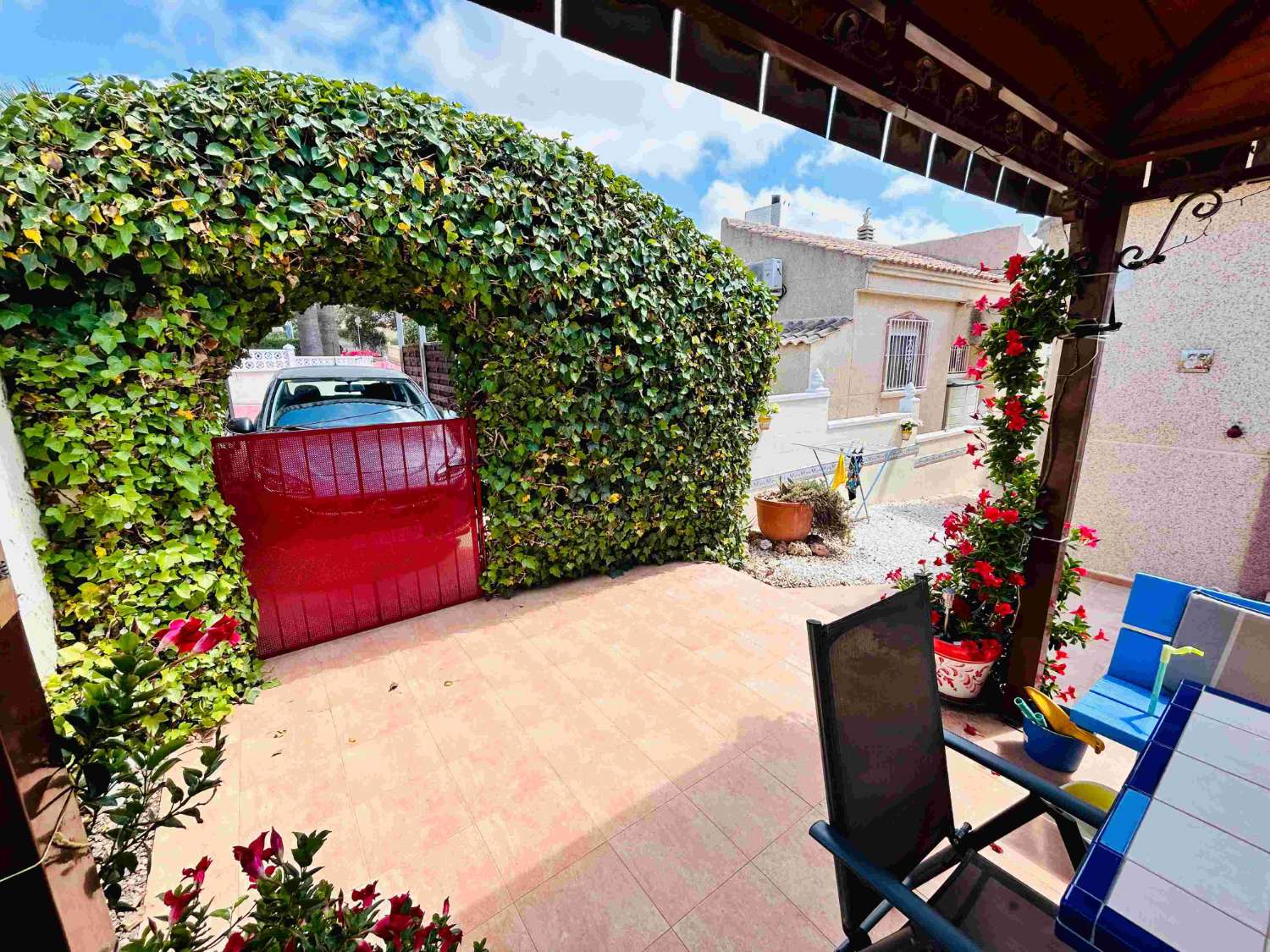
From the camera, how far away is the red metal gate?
3186 mm

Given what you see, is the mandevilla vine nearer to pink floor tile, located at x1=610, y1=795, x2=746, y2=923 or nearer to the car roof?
pink floor tile, located at x1=610, y1=795, x2=746, y2=923

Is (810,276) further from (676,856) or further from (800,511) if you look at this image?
(676,856)

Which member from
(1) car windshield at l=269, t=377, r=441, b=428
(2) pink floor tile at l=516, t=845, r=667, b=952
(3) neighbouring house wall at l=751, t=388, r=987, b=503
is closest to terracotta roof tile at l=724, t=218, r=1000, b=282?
(3) neighbouring house wall at l=751, t=388, r=987, b=503

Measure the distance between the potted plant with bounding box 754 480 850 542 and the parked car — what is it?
4.13 metres

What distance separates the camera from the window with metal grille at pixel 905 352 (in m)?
11.7

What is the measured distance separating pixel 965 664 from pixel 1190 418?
4286 mm

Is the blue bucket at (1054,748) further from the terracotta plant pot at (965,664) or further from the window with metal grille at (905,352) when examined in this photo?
the window with metal grille at (905,352)

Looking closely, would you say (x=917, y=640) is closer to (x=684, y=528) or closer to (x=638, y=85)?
(x=638, y=85)

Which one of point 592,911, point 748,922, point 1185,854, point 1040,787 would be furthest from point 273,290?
point 1185,854

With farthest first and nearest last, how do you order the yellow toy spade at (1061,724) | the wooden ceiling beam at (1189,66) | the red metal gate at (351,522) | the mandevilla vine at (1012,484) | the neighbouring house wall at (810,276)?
the neighbouring house wall at (810,276), the red metal gate at (351,522), the mandevilla vine at (1012,484), the yellow toy spade at (1061,724), the wooden ceiling beam at (1189,66)

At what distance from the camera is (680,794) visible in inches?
92.4

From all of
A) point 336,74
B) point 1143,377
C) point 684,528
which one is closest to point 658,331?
point 684,528

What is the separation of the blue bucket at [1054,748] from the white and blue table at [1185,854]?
1209 millimetres

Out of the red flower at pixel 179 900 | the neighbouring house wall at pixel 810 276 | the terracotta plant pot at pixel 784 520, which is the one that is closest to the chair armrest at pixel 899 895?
the red flower at pixel 179 900
